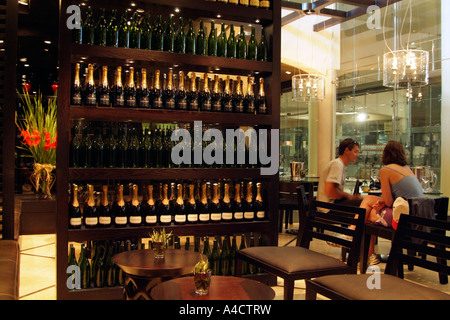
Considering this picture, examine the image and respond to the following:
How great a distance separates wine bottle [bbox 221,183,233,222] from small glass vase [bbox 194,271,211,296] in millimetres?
1681

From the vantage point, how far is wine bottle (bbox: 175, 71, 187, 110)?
11.9ft

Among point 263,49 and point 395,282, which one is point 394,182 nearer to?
point 263,49

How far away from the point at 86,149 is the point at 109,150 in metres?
0.18

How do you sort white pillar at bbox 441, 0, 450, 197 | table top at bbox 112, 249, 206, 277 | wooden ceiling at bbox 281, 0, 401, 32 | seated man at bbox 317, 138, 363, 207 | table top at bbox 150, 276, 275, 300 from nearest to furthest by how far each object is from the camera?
table top at bbox 150, 276, 275, 300 → table top at bbox 112, 249, 206, 277 → seated man at bbox 317, 138, 363, 207 → white pillar at bbox 441, 0, 450, 197 → wooden ceiling at bbox 281, 0, 401, 32

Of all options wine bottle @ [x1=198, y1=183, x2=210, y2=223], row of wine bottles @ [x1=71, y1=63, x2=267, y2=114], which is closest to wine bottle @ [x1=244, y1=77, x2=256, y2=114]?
row of wine bottles @ [x1=71, y1=63, x2=267, y2=114]

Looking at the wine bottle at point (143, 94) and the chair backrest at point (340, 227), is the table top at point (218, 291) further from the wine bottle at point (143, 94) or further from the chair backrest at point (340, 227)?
the wine bottle at point (143, 94)

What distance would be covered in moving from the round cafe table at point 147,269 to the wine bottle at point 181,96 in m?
1.41

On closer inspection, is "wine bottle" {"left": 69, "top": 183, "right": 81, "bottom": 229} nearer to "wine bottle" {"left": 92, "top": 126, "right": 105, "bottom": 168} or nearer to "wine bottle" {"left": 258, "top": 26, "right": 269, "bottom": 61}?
"wine bottle" {"left": 92, "top": 126, "right": 105, "bottom": 168}

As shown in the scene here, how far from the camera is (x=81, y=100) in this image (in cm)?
333

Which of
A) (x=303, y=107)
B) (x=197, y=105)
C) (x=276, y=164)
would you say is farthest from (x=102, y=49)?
(x=303, y=107)

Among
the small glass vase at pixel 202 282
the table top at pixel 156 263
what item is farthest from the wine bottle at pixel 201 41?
the small glass vase at pixel 202 282
